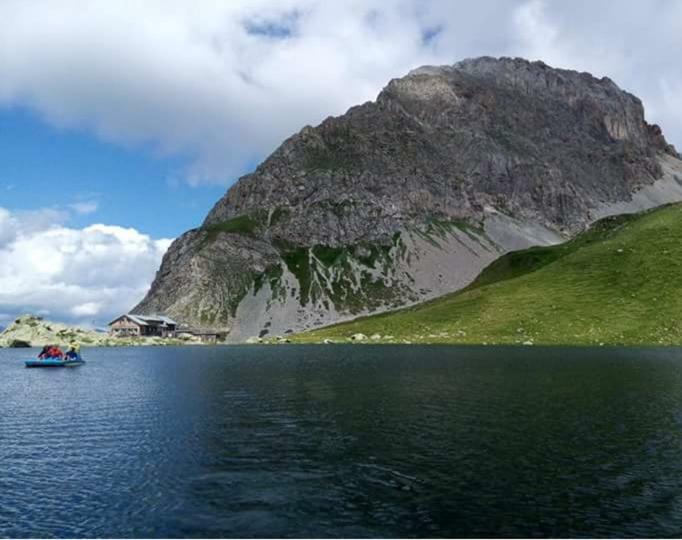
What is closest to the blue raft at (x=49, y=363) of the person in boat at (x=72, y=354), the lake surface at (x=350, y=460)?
the person in boat at (x=72, y=354)

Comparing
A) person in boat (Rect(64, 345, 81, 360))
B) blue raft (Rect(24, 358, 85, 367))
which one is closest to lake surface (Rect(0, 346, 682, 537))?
blue raft (Rect(24, 358, 85, 367))

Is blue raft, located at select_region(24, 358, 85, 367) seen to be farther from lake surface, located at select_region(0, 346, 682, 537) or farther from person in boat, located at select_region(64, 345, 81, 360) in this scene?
lake surface, located at select_region(0, 346, 682, 537)

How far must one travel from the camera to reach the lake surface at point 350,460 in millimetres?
29734

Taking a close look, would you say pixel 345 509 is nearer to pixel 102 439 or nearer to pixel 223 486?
pixel 223 486

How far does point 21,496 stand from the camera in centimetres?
3478

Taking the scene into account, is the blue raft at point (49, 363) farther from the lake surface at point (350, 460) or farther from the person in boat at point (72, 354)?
the lake surface at point (350, 460)

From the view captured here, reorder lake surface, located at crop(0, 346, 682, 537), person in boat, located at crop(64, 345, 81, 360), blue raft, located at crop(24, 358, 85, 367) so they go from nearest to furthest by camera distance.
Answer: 1. lake surface, located at crop(0, 346, 682, 537)
2. blue raft, located at crop(24, 358, 85, 367)
3. person in boat, located at crop(64, 345, 81, 360)

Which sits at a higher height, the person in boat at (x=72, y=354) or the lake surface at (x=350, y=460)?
the person in boat at (x=72, y=354)

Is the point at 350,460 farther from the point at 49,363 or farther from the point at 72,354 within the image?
Answer: the point at 72,354

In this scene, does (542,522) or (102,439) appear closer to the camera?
(542,522)

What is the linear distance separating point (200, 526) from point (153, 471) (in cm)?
1264

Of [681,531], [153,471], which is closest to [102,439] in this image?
[153,471]

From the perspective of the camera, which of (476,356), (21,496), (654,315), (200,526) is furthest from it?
(654,315)

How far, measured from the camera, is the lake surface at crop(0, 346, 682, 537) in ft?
97.6
